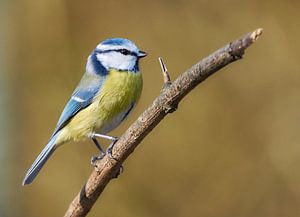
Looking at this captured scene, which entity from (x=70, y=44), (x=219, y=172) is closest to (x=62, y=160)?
(x=70, y=44)

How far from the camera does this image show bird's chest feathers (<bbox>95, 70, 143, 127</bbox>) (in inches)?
79.1

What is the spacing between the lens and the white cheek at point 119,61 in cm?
208

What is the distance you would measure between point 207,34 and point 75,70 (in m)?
0.65

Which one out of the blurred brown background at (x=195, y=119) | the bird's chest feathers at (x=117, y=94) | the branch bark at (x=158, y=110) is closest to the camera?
the branch bark at (x=158, y=110)

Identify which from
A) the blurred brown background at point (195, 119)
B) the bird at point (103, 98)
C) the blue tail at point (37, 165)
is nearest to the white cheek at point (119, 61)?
the bird at point (103, 98)

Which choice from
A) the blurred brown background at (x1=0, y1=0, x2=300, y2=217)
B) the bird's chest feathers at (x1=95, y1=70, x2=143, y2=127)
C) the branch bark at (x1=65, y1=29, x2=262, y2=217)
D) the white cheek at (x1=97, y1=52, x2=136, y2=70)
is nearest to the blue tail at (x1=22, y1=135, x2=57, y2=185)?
the bird's chest feathers at (x1=95, y1=70, x2=143, y2=127)

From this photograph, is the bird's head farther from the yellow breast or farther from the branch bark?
the branch bark

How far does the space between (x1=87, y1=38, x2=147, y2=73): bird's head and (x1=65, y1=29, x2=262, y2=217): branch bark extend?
19.8 inches

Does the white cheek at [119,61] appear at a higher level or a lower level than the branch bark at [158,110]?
higher

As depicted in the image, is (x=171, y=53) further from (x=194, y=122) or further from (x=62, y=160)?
(x=62, y=160)

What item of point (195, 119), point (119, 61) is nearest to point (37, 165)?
point (119, 61)

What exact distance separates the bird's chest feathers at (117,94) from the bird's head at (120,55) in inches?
1.6

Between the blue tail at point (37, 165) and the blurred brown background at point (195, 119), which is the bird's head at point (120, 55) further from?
the blurred brown background at point (195, 119)

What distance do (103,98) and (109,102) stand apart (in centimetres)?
3
